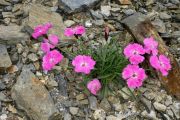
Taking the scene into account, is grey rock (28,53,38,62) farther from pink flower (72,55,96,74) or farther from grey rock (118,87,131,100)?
grey rock (118,87,131,100)

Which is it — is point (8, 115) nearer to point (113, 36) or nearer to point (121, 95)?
point (121, 95)

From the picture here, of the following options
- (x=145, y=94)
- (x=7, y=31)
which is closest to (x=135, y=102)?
(x=145, y=94)

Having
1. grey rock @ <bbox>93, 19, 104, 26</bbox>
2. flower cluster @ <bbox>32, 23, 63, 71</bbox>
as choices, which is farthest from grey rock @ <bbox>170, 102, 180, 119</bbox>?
grey rock @ <bbox>93, 19, 104, 26</bbox>

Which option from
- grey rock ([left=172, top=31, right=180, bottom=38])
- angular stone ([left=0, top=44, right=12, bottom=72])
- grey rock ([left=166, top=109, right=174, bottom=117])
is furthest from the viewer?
grey rock ([left=172, top=31, right=180, bottom=38])

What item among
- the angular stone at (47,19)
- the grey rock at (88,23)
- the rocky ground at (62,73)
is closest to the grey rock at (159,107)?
the rocky ground at (62,73)

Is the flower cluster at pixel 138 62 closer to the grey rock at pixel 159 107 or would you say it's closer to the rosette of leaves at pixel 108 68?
the rosette of leaves at pixel 108 68

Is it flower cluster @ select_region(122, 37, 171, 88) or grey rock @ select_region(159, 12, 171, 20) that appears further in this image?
A: grey rock @ select_region(159, 12, 171, 20)
